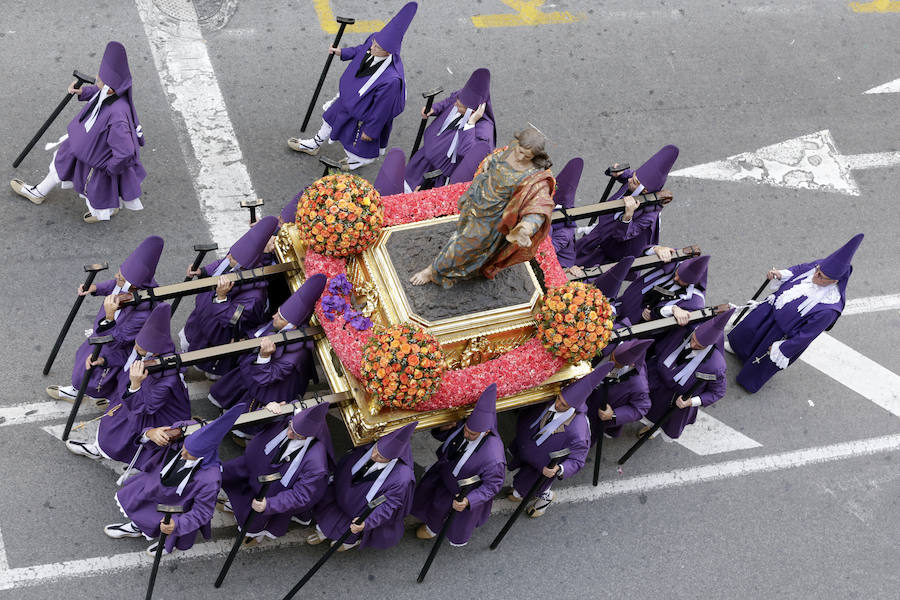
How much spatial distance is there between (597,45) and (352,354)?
661 centimetres

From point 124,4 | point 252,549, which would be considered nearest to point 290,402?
point 252,549

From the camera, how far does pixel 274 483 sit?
23.5 ft

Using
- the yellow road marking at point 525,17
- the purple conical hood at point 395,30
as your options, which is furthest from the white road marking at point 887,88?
the purple conical hood at point 395,30

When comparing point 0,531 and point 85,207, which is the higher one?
point 85,207

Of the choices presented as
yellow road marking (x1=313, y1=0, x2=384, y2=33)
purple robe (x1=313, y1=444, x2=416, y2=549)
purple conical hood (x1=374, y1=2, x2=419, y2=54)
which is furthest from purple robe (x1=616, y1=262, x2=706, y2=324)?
yellow road marking (x1=313, y1=0, x2=384, y2=33)

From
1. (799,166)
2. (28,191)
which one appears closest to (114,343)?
(28,191)

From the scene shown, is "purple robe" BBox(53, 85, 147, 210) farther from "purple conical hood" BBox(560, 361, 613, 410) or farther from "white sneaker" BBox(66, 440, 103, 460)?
"purple conical hood" BBox(560, 361, 613, 410)

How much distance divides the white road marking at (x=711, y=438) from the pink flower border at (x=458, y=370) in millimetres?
1990

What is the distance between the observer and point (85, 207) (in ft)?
31.7

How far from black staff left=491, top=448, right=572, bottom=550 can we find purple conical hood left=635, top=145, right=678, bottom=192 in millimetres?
2805

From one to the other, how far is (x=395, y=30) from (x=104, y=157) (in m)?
2.93

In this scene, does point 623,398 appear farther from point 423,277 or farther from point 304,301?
point 304,301

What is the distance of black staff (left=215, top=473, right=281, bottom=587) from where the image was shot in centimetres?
689

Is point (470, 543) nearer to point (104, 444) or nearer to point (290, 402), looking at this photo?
point (290, 402)
